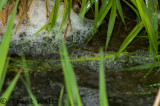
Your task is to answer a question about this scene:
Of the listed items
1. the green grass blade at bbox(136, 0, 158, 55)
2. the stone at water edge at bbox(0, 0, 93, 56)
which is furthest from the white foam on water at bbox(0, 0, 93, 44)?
the green grass blade at bbox(136, 0, 158, 55)

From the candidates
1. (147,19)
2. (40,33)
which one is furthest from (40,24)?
(147,19)

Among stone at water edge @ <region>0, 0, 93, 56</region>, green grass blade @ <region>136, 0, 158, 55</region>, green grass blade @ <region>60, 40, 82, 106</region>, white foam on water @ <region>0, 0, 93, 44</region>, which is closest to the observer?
green grass blade @ <region>60, 40, 82, 106</region>

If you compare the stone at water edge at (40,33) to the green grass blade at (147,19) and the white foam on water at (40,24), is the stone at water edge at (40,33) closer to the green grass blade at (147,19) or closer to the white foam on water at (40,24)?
the white foam on water at (40,24)

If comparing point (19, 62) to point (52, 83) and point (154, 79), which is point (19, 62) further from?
point (154, 79)

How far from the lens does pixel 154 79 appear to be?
1804mm

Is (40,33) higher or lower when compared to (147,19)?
higher

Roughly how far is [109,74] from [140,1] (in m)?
0.43

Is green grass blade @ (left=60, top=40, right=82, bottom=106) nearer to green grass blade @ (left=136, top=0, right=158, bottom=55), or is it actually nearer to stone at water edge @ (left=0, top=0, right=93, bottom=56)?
green grass blade @ (left=136, top=0, right=158, bottom=55)

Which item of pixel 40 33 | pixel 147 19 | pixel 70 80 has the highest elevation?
pixel 40 33

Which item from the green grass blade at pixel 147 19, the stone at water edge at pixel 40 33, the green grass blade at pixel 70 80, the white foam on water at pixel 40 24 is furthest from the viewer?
the white foam on water at pixel 40 24

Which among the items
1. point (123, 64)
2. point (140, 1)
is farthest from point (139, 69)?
point (140, 1)

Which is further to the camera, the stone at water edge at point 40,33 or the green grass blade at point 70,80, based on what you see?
the stone at water edge at point 40,33

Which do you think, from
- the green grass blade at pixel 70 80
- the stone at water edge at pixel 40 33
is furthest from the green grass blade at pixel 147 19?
the green grass blade at pixel 70 80

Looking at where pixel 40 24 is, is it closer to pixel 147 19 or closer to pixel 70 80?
pixel 147 19
